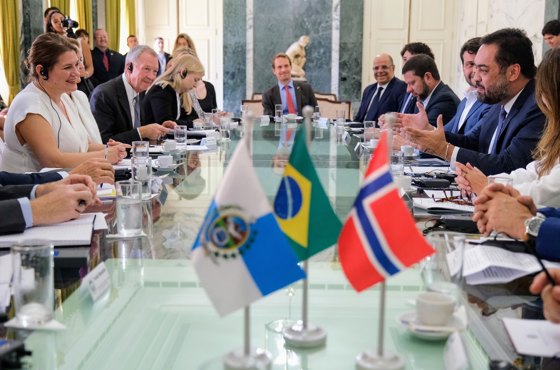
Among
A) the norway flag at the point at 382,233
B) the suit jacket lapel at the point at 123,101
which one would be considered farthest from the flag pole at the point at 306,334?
the suit jacket lapel at the point at 123,101

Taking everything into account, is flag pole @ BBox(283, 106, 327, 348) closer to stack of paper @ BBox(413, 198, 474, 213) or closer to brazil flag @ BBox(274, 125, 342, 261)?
brazil flag @ BBox(274, 125, 342, 261)

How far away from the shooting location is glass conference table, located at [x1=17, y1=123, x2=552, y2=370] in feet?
3.59

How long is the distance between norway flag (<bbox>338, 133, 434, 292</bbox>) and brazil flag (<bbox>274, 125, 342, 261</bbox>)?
0.09m

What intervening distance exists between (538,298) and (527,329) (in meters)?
0.21

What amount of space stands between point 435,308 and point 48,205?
1167 millimetres

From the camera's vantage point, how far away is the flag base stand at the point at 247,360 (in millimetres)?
881

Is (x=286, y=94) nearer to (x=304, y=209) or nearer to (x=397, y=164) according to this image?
(x=397, y=164)

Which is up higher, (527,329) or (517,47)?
(517,47)

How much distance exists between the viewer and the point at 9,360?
3.37 ft

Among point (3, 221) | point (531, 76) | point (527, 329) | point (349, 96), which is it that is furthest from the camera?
point (349, 96)

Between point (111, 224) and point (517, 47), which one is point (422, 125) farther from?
point (111, 224)

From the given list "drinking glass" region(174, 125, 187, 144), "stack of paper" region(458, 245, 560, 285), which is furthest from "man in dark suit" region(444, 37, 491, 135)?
"stack of paper" region(458, 245, 560, 285)

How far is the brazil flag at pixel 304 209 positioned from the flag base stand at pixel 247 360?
0.80 ft

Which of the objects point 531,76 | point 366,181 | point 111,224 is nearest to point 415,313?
point 366,181
